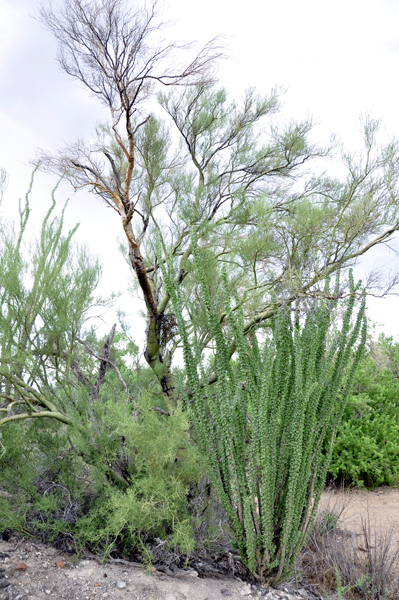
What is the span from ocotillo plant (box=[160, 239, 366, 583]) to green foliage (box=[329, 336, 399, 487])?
2853 millimetres

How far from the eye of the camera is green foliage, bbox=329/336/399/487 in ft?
19.8

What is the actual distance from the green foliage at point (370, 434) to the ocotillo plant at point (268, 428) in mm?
2853

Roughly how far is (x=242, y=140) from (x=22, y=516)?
6.55m

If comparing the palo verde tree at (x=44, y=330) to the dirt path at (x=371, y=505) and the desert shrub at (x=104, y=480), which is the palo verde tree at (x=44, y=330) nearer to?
the desert shrub at (x=104, y=480)

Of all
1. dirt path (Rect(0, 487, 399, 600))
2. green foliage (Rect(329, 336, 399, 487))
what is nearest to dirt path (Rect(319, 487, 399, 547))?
green foliage (Rect(329, 336, 399, 487))

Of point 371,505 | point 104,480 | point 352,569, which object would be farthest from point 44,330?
point 371,505

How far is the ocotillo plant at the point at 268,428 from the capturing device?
112 inches

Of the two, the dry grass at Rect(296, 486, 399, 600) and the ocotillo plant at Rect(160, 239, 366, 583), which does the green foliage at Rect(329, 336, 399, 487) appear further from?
the ocotillo plant at Rect(160, 239, 366, 583)

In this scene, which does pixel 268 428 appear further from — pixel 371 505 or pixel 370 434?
pixel 370 434

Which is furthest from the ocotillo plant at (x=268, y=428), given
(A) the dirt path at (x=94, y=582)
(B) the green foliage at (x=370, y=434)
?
(B) the green foliage at (x=370, y=434)

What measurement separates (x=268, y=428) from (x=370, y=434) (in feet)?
13.9

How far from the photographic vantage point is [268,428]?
2844mm

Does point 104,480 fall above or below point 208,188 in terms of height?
below

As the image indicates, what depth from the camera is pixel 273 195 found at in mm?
7977
